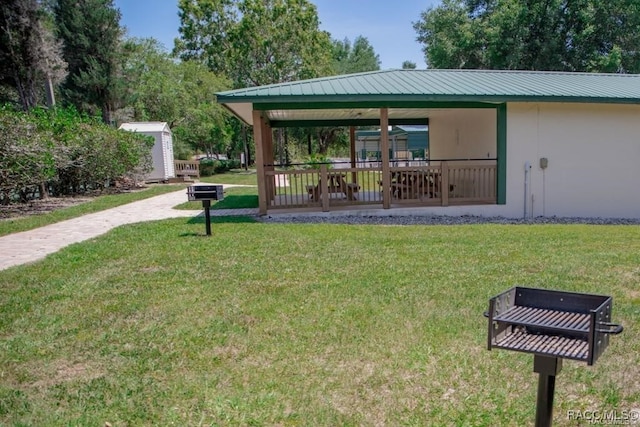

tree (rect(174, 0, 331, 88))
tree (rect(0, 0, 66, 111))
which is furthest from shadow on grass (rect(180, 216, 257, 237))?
tree (rect(174, 0, 331, 88))

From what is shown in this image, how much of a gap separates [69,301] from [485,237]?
19.3ft

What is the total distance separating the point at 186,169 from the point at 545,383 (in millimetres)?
23145

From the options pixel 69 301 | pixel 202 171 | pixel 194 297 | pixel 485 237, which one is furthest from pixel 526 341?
pixel 202 171

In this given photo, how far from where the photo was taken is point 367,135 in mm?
28797

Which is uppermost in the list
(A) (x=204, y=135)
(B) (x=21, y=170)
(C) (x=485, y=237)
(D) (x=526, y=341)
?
(A) (x=204, y=135)

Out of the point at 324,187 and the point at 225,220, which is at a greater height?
the point at 324,187

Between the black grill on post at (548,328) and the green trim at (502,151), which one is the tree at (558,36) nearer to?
the green trim at (502,151)

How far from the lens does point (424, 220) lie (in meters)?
9.60

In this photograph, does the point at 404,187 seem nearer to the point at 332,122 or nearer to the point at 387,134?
the point at 387,134

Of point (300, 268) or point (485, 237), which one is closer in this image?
point (300, 268)

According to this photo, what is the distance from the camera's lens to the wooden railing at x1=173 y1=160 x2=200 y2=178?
2266 centimetres

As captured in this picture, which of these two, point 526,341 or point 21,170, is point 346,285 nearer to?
point 526,341

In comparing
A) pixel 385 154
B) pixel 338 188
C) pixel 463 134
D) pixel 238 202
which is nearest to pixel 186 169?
pixel 238 202

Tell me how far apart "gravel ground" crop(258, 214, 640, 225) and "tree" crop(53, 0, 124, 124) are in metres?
17.5
